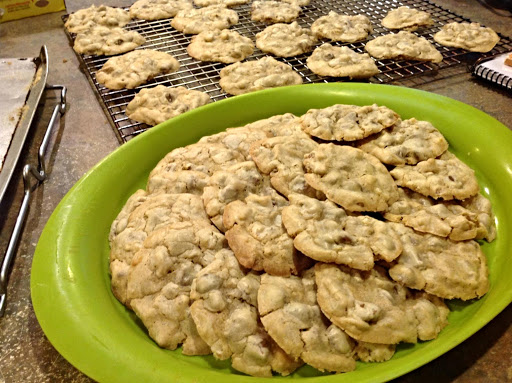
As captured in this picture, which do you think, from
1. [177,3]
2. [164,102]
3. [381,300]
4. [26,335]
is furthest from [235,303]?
[177,3]

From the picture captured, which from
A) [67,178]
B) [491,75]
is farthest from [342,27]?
[67,178]

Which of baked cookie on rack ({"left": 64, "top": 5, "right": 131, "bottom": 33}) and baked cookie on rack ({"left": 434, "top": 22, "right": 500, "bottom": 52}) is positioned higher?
baked cookie on rack ({"left": 434, "top": 22, "right": 500, "bottom": 52})

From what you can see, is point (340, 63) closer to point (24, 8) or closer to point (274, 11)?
point (274, 11)

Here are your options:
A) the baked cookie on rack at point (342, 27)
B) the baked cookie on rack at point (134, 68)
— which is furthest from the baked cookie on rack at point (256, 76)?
the baked cookie on rack at point (342, 27)

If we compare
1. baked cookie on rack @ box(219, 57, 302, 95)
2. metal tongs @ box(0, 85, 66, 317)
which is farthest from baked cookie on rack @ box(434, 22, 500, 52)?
metal tongs @ box(0, 85, 66, 317)

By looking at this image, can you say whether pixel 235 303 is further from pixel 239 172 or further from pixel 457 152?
pixel 457 152

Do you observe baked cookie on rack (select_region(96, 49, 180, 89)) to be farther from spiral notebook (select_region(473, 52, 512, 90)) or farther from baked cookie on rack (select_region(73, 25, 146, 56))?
spiral notebook (select_region(473, 52, 512, 90))

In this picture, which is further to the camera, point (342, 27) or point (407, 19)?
point (407, 19)
